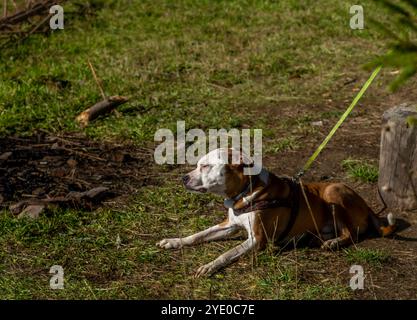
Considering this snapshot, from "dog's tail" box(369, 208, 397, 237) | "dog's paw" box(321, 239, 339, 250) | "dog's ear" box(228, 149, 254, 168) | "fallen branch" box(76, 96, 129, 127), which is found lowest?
"dog's paw" box(321, 239, 339, 250)

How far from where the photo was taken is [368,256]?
5.72 metres

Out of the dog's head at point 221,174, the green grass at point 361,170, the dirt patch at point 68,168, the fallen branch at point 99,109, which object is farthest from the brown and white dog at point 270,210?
the fallen branch at point 99,109

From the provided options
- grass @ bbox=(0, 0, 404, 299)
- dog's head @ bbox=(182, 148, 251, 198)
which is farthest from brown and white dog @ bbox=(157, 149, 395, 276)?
grass @ bbox=(0, 0, 404, 299)

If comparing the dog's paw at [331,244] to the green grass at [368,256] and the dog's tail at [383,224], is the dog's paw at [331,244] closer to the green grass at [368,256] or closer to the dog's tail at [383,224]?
the green grass at [368,256]

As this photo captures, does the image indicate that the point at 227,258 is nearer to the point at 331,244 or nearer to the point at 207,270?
the point at 207,270

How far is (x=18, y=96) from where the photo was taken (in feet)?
30.8

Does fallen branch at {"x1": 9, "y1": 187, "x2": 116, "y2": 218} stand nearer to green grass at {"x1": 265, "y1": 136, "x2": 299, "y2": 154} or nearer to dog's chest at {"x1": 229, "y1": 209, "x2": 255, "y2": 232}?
dog's chest at {"x1": 229, "y1": 209, "x2": 255, "y2": 232}

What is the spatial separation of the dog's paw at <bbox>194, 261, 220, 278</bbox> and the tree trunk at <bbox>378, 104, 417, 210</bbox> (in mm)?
1798

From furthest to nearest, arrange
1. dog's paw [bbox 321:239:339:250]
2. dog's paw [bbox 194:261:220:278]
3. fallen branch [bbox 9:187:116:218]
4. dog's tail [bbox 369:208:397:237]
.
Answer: fallen branch [bbox 9:187:116:218] → dog's tail [bbox 369:208:397:237] → dog's paw [bbox 321:239:339:250] → dog's paw [bbox 194:261:220:278]

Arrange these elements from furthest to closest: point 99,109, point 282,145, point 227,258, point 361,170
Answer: point 99,109, point 282,145, point 361,170, point 227,258

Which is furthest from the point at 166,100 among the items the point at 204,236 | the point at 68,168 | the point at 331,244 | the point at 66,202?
the point at 331,244

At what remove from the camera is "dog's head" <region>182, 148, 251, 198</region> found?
18.8 feet

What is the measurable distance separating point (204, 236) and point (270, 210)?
1.90 ft

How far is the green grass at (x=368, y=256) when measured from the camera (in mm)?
5677
